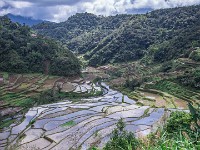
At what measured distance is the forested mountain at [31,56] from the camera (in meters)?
38.5

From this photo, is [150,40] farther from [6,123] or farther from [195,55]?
[6,123]

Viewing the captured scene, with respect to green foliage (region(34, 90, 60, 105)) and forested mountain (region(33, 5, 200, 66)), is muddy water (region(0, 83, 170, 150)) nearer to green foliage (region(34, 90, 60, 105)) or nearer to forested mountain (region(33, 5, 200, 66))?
green foliage (region(34, 90, 60, 105))

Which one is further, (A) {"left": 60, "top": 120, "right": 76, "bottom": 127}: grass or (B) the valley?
(A) {"left": 60, "top": 120, "right": 76, "bottom": 127}: grass

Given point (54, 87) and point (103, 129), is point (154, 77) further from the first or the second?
point (103, 129)

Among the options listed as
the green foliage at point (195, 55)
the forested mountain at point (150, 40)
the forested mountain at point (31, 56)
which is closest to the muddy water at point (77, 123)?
the green foliage at point (195, 55)

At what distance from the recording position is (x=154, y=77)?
115ft

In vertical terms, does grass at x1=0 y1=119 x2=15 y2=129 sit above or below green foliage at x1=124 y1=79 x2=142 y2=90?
below

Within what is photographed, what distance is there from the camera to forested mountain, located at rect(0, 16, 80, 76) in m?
38.5

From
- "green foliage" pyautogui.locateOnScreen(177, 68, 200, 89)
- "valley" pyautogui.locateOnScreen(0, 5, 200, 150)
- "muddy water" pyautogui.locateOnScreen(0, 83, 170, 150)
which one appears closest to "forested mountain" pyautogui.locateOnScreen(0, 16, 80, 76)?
"valley" pyautogui.locateOnScreen(0, 5, 200, 150)

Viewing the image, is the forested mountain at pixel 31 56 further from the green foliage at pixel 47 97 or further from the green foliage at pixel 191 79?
the green foliage at pixel 191 79

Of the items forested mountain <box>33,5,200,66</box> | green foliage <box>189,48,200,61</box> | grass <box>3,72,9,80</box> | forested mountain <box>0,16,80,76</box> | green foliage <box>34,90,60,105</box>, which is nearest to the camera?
green foliage <box>34,90,60,105</box>

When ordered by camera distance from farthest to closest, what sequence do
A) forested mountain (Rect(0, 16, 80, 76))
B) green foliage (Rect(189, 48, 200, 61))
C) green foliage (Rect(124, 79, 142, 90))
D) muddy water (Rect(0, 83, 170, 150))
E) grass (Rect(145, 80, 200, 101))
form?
forested mountain (Rect(0, 16, 80, 76))
green foliage (Rect(124, 79, 142, 90))
green foliage (Rect(189, 48, 200, 61))
grass (Rect(145, 80, 200, 101))
muddy water (Rect(0, 83, 170, 150))

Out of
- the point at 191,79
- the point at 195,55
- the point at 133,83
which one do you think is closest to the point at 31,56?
the point at 133,83

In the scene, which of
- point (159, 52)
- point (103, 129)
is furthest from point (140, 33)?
point (103, 129)
